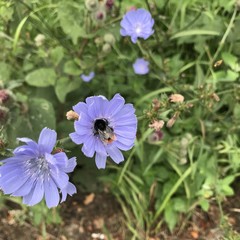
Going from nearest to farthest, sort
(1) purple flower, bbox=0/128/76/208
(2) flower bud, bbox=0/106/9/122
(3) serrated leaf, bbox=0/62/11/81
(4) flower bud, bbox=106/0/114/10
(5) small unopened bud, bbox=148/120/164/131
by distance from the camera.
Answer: (1) purple flower, bbox=0/128/76/208, (5) small unopened bud, bbox=148/120/164/131, (2) flower bud, bbox=0/106/9/122, (4) flower bud, bbox=106/0/114/10, (3) serrated leaf, bbox=0/62/11/81

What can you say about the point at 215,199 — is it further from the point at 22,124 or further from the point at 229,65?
the point at 22,124

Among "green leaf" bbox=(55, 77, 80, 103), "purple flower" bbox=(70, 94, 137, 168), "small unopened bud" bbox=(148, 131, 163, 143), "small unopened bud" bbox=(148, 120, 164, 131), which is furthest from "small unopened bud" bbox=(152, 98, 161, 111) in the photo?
"green leaf" bbox=(55, 77, 80, 103)

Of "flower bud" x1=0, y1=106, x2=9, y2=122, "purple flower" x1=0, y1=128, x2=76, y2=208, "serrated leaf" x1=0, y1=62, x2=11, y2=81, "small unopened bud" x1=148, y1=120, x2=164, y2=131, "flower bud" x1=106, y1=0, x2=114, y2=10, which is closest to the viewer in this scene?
"purple flower" x1=0, y1=128, x2=76, y2=208

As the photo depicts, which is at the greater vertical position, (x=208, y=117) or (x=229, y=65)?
(x=229, y=65)

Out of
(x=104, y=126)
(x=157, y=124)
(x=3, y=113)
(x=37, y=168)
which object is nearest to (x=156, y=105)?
(x=157, y=124)

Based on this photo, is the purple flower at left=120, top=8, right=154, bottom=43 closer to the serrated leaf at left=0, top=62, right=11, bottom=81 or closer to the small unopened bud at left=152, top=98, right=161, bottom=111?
the serrated leaf at left=0, top=62, right=11, bottom=81

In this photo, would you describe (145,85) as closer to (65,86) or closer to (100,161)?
(65,86)

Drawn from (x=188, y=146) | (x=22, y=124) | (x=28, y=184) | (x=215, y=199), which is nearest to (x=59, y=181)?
(x=28, y=184)
